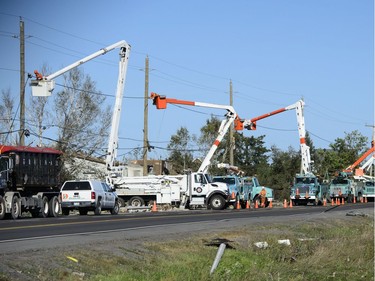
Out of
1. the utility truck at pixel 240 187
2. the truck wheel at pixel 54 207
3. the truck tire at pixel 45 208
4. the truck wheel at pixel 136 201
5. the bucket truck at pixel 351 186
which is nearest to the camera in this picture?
the truck tire at pixel 45 208

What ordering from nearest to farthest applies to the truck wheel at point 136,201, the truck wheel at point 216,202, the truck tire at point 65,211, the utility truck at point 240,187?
the truck tire at point 65,211 → the truck wheel at point 216,202 → the truck wheel at point 136,201 → the utility truck at point 240,187

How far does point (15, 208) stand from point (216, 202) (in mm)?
17138

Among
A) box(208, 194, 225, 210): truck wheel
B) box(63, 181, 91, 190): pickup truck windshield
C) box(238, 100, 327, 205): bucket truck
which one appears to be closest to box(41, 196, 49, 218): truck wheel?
box(63, 181, 91, 190): pickup truck windshield

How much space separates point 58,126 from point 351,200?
30.5 metres

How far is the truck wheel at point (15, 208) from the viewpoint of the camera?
32.7m

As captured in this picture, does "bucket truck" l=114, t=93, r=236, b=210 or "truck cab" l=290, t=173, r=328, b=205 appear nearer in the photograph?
"bucket truck" l=114, t=93, r=236, b=210

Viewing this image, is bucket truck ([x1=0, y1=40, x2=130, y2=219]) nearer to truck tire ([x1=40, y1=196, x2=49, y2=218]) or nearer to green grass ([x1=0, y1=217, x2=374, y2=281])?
truck tire ([x1=40, y1=196, x2=49, y2=218])

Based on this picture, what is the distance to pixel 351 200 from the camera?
7194 centimetres

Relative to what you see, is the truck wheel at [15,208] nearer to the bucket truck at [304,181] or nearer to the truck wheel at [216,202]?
the truck wheel at [216,202]

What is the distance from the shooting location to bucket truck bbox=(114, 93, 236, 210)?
4769cm

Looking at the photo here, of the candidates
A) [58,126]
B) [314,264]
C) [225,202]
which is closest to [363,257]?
[314,264]

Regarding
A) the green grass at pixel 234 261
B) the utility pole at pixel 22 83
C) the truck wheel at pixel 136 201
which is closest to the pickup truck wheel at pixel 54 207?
the utility pole at pixel 22 83

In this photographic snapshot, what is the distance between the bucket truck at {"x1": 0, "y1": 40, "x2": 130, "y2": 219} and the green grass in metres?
14.0

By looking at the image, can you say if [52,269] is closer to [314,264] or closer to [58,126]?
[314,264]
